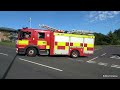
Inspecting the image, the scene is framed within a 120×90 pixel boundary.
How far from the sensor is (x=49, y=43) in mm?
24828

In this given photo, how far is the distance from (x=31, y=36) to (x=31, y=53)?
1476mm

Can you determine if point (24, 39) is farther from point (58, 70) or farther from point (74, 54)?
point (58, 70)

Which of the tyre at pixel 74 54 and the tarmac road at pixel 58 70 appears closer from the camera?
the tarmac road at pixel 58 70

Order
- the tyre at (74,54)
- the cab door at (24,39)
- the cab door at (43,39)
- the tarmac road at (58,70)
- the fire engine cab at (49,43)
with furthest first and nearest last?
the tyre at (74,54) → the cab door at (43,39) → the fire engine cab at (49,43) → the cab door at (24,39) → the tarmac road at (58,70)

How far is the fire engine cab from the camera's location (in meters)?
24.5

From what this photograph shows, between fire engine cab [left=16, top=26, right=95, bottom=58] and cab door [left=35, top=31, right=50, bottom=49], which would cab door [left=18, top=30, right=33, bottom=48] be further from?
cab door [left=35, top=31, right=50, bottom=49]

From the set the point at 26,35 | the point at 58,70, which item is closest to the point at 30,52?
the point at 26,35

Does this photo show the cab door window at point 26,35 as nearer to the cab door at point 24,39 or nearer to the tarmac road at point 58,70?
the cab door at point 24,39

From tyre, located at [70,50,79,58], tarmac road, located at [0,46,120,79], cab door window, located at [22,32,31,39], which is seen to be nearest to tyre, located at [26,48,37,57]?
cab door window, located at [22,32,31,39]

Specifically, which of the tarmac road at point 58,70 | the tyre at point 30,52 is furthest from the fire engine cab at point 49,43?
the tarmac road at point 58,70

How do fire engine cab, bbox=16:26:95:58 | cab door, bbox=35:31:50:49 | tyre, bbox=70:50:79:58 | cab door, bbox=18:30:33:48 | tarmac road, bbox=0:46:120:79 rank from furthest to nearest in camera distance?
tyre, bbox=70:50:79:58
cab door, bbox=35:31:50:49
fire engine cab, bbox=16:26:95:58
cab door, bbox=18:30:33:48
tarmac road, bbox=0:46:120:79

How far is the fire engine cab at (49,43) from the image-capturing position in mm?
24500

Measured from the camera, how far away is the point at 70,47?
25672 millimetres
